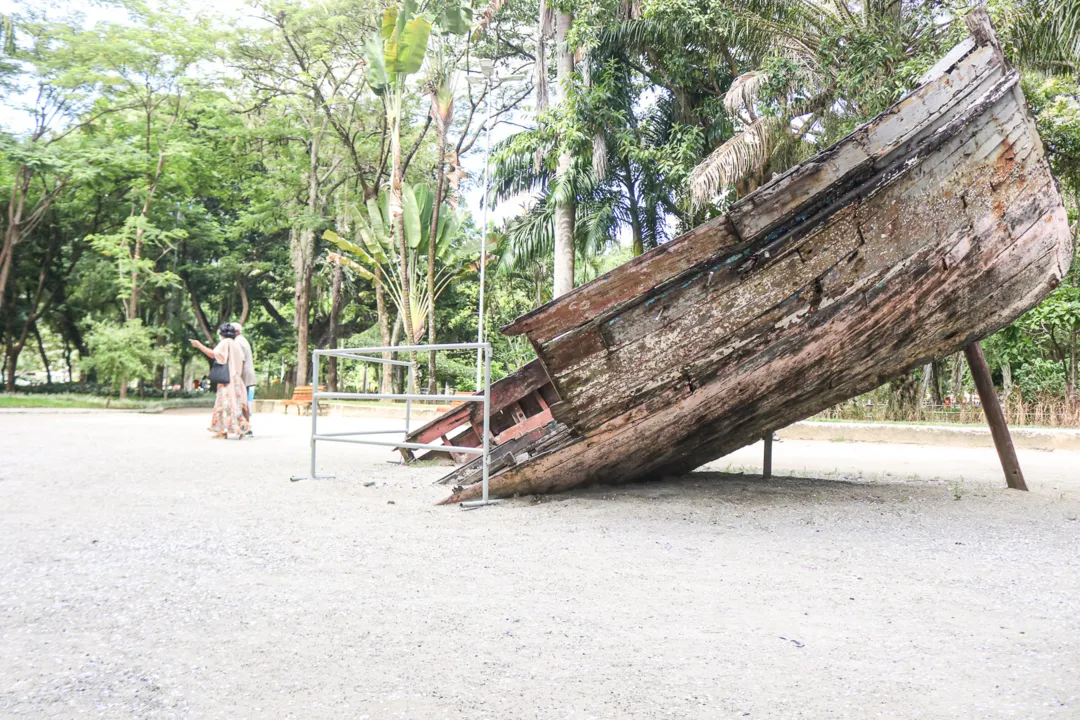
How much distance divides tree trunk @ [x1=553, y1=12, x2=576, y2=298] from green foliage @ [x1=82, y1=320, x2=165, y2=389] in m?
11.0

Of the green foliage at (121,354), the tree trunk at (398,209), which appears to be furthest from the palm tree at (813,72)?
the green foliage at (121,354)

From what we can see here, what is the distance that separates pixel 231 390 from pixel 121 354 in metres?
11.1

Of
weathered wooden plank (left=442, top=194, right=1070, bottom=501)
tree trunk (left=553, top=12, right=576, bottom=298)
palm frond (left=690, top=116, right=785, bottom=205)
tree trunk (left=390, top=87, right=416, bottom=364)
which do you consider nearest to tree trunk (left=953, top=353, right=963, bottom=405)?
palm frond (left=690, top=116, right=785, bottom=205)

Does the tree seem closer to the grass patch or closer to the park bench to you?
the park bench

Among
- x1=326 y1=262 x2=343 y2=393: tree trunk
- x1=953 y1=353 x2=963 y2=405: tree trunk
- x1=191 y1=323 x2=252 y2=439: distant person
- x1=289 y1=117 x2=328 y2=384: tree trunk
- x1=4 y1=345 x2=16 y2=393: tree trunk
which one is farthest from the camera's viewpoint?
x1=326 y1=262 x2=343 y2=393: tree trunk

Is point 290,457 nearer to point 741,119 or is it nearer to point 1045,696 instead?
point 1045,696

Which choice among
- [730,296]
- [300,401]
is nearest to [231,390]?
[730,296]

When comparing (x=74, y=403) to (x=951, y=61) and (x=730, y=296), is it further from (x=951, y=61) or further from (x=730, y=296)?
(x=951, y=61)

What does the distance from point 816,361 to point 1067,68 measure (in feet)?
42.4

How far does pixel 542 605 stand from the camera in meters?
2.53

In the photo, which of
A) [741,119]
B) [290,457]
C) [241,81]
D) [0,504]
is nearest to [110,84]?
[241,81]

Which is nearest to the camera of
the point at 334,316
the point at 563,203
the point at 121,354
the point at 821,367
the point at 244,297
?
the point at 821,367

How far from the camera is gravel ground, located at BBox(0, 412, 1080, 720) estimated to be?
1799 mm

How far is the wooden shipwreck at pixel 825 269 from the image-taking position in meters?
3.72
